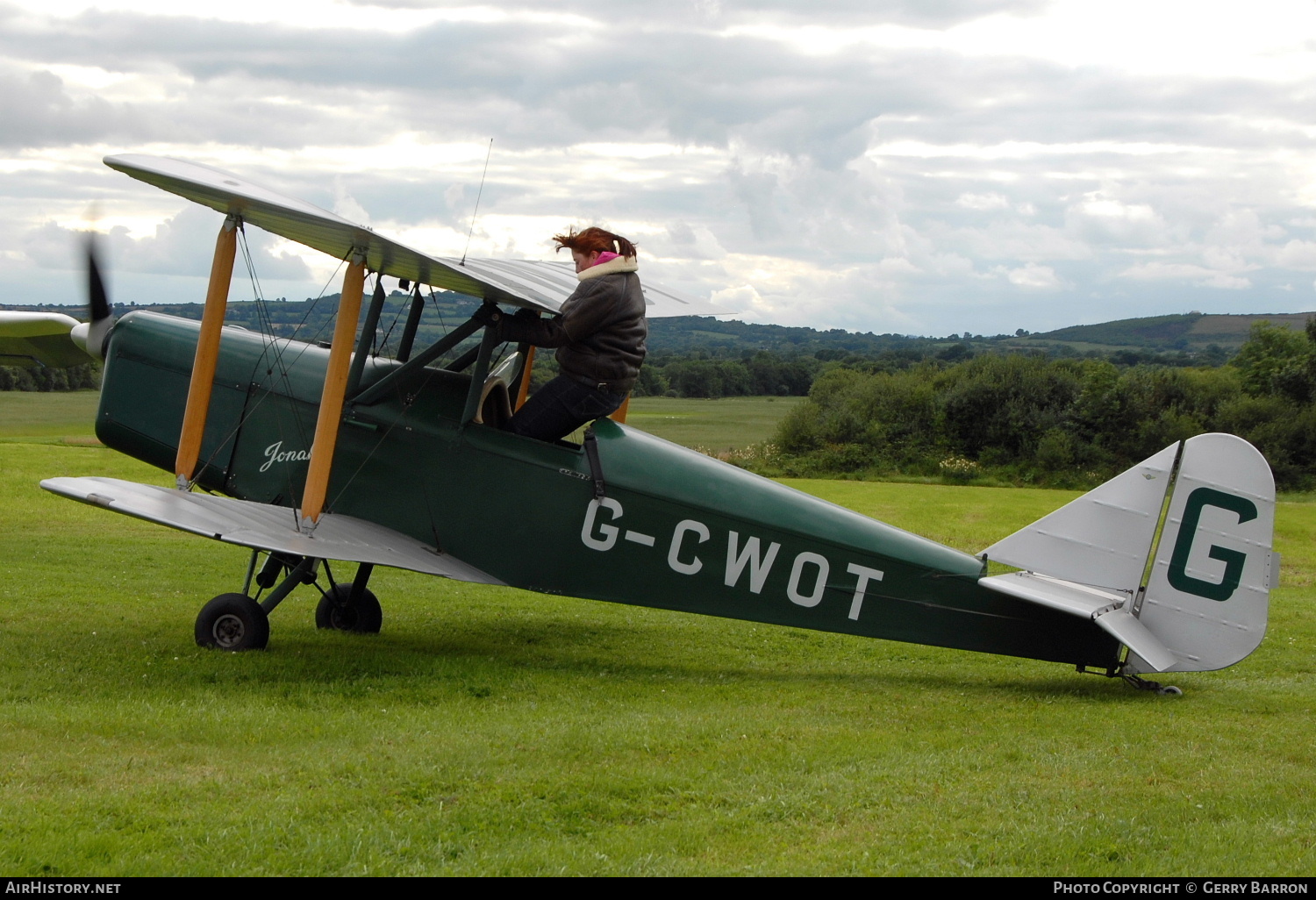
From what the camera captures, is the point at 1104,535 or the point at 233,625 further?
the point at 233,625

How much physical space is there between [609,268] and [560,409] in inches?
38.1

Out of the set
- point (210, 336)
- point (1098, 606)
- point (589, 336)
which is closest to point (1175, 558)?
point (1098, 606)

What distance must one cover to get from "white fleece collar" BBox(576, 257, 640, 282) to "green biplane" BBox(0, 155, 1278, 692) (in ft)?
1.01

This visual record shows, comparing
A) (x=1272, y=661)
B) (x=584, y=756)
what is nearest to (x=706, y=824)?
(x=584, y=756)

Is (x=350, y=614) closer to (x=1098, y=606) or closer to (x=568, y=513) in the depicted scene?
(x=568, y=513)

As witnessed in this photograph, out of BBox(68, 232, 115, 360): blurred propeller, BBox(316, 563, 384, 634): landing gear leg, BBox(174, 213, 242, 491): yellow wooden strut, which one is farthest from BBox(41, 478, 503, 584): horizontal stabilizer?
BBox(68, 232, 115, 360): blurred propeller

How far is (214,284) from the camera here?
710 cm

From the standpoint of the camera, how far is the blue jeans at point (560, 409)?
7.24 meters

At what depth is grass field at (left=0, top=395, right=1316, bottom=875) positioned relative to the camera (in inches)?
153

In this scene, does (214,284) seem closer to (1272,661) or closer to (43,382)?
(1272,661)

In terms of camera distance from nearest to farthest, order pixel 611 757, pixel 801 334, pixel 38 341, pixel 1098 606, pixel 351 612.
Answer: pixel 611 757 < pixel 1098 606 < pixel 351 612 < pixel 38 341 < pixel 801 334

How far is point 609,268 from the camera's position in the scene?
697 centimetres

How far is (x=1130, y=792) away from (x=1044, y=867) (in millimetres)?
1106

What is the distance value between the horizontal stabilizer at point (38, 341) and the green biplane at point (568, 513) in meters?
5.09
